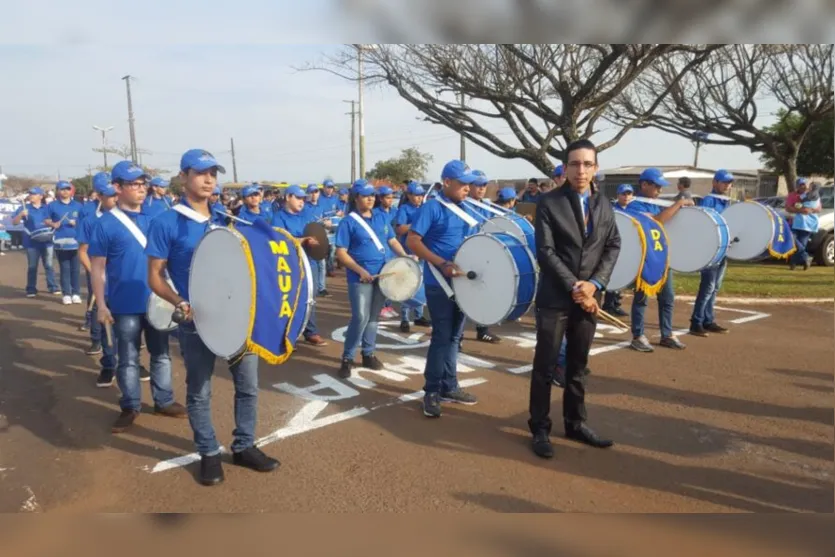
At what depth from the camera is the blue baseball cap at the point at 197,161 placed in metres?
3.53

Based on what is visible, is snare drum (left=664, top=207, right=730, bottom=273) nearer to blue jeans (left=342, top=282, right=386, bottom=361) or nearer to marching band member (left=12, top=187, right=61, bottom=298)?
blue jeans (left=342, top=282, right=386, bottom=361)

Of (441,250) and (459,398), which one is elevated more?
(441,250)

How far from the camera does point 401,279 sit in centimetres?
584

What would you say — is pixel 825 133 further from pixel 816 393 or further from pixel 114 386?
pixel 114 386

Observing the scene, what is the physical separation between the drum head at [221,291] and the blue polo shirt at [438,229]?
5.67 ft

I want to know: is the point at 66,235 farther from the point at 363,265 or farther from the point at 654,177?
the point at 654,177

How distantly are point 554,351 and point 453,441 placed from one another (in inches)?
39.0

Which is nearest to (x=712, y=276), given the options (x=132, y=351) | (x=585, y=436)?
(x=585, y=436)

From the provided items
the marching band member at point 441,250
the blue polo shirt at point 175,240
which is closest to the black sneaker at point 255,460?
the blue polo shirt at point 175,240

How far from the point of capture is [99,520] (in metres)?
3.30

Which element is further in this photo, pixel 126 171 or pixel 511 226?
pixel 511 226

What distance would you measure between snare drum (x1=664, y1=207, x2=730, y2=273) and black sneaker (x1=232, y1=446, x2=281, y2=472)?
16.2 feet

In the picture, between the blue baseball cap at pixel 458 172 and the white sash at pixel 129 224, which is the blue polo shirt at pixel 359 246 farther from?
the white sash at pixel 129 224

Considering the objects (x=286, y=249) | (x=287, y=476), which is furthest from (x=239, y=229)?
(x=287, y=476)
